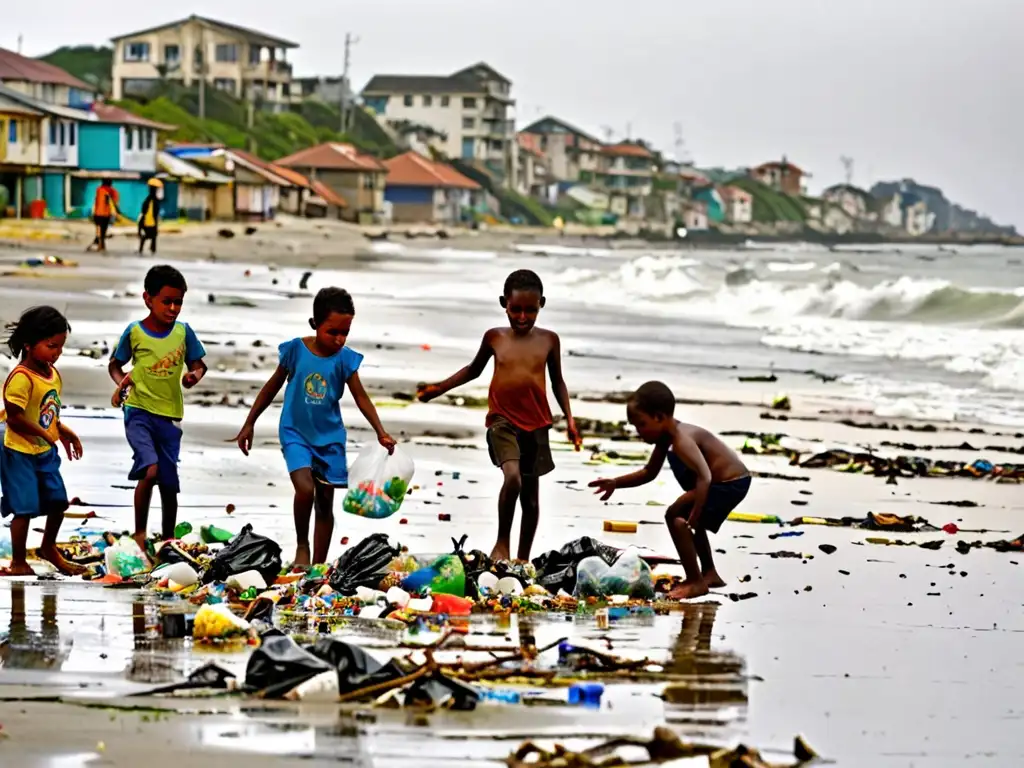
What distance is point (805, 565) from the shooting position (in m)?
9.16

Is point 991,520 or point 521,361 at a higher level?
point 521,361

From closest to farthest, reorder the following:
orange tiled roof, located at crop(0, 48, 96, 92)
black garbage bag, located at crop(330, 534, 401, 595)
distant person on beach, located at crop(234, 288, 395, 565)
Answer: black garbage bag, located at crop(330, 534, 401, 595) < distant person on beach, located at crop(234, 288, 395, 565) < orange tiled roof, located at crop(0, 48, 96, 92)

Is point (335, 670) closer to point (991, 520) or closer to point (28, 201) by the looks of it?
point (991, 520)

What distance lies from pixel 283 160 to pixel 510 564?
335 ft

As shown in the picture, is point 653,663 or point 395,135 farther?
point 395,135

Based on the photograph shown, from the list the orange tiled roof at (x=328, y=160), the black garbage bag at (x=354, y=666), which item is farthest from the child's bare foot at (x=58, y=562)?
the orange tiled roof at (x=328, y=160)

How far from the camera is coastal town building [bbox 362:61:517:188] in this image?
521 feet

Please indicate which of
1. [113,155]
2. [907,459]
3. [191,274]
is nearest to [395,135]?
[113,155]

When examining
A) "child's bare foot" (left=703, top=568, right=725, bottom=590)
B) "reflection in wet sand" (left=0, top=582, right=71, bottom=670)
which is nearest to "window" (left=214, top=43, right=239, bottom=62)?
"child's bare foot" (left=703, top=568, right=725, bottom=590)

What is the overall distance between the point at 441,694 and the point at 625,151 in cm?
18711

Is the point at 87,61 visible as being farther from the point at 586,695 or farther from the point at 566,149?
the point at 586,695

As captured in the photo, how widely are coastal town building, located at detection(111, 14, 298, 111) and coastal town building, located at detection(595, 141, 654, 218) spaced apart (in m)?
66.9

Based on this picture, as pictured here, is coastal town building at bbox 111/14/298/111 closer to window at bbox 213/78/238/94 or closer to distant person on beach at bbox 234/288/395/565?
window at bbox 213/78/238/94

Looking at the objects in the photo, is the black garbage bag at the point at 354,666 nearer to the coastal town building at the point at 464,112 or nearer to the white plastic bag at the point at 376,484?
the white plastic bag at the point at 376,484
